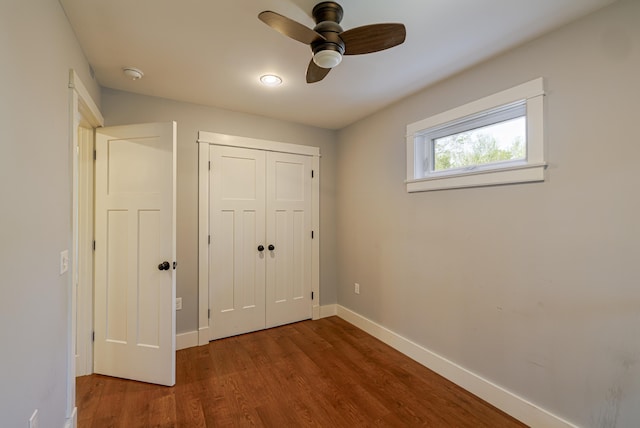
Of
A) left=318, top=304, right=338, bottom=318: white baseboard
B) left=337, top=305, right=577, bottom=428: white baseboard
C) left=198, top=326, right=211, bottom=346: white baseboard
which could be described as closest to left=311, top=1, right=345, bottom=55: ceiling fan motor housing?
left=337, top=305, right=577, bottom=428: white baseboard

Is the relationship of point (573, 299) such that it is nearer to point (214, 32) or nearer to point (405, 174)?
point (405, 174)

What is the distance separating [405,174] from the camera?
2621 millimetres

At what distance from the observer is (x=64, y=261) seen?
1515 mm

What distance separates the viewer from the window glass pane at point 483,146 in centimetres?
187

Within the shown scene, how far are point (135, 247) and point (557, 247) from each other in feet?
9.66

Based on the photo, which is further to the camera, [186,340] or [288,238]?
[288,238]

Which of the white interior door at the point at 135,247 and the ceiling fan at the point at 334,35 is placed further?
the white interior door at the point at 135,247

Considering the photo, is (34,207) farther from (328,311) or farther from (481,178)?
(328,311)

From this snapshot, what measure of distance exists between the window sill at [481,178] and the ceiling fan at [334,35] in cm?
112

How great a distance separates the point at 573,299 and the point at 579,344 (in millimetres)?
250

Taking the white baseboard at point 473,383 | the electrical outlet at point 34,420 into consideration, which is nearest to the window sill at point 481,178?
the white baseboard at point 473,383

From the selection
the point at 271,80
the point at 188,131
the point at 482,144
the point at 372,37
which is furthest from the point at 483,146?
the point at 188,131

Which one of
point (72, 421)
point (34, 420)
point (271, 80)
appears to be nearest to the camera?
point (34, 420)

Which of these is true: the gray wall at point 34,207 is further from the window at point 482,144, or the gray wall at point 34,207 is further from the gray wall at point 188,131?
the window at point 482,144
